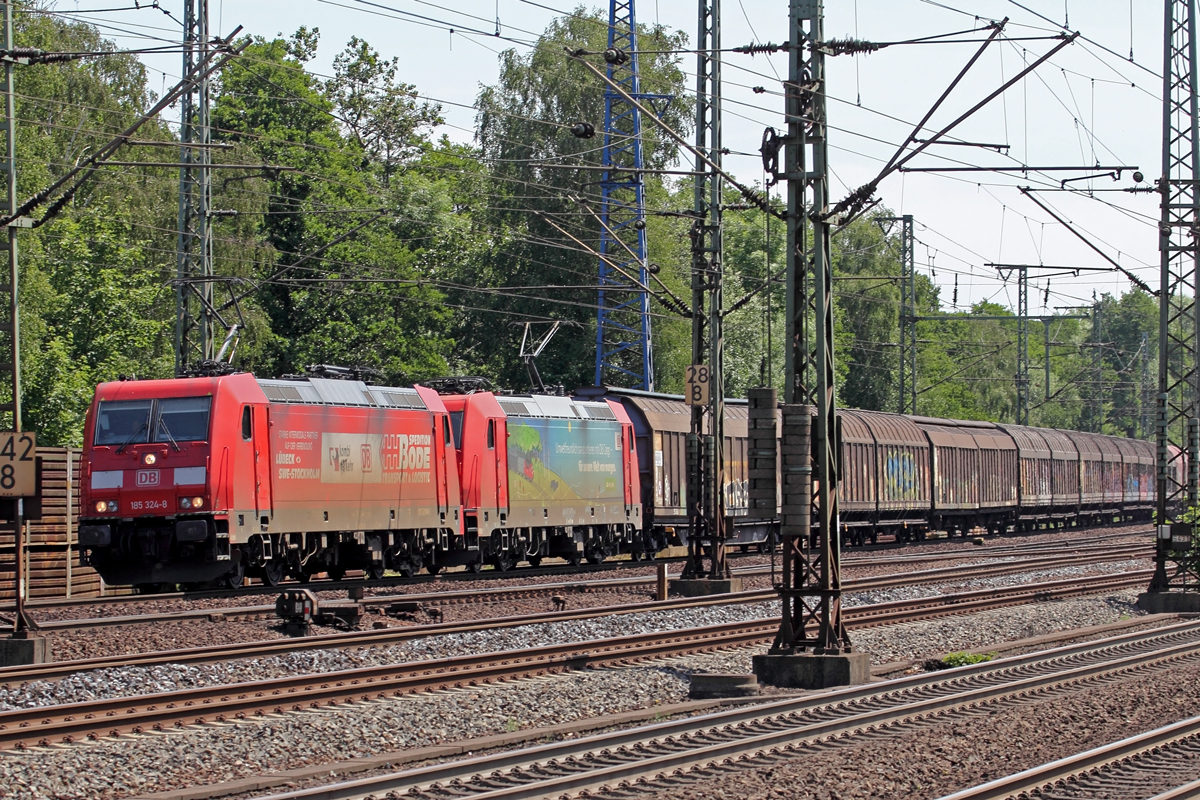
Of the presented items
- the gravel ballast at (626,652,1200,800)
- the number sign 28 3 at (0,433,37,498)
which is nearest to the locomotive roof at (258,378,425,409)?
the number sign 28 3 at (0,433,37,498)

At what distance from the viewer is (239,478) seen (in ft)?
77.9

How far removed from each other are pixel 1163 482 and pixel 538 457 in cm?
1271

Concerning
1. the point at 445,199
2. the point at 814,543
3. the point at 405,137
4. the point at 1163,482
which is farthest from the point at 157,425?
the point at 405,137

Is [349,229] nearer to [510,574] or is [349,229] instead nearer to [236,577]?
[510,574]

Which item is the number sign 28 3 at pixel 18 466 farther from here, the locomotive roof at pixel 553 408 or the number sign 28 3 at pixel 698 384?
the locomotive roof at pixel 553 408

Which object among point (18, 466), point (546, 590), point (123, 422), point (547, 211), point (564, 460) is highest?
point (547, 211)

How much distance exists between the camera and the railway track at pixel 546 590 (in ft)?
62.9

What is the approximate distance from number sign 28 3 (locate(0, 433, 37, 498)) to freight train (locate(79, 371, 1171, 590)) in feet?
22.2

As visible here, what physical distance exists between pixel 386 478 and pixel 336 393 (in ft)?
6.17

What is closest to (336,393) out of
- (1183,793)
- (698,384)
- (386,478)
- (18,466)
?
(386,478)

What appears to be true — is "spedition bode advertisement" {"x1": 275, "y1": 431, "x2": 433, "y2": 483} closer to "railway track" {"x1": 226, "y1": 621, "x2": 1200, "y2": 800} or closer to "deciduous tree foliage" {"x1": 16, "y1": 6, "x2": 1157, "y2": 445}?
"deciduous tree foliage" {"x1": 16, "y1": 6, "x2": 1157, "y2": 445}

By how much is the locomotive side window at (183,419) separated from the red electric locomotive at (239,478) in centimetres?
2

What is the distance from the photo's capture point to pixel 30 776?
34.3 feet

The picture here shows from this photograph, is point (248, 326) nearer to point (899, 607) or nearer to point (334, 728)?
point (899, 607)
